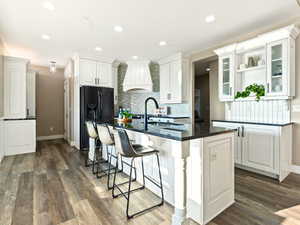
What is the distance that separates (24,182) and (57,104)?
4436mm

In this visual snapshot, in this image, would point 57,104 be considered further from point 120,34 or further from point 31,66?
point 120,34

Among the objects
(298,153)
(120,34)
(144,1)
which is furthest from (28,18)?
(298,153)

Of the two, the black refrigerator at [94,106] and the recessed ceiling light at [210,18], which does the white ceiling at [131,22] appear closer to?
the recessed ceiling light at [210,18]

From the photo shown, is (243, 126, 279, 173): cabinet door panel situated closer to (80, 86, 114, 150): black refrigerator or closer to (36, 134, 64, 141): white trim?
(80, 86, 114, 150): black refrigerator

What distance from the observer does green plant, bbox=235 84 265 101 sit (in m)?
3.12

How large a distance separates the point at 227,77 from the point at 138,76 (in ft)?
9.39

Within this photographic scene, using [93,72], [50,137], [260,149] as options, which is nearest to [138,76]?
[93,72]

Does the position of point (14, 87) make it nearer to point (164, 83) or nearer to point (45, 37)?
point (45, 37)

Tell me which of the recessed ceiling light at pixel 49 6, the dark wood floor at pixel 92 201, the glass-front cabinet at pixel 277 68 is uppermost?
the recessed ceiling light at pixel 49 6

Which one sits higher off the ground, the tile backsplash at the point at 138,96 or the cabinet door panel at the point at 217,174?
the tile backsplash at the point at 138,96

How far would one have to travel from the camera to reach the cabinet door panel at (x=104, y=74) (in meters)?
5.04

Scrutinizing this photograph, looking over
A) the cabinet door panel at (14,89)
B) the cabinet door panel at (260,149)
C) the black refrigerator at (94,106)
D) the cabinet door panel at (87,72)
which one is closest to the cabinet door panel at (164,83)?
the black refrigerator at (94,106)

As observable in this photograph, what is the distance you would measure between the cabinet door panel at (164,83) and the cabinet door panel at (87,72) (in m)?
2.09

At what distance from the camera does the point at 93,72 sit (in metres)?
4.91
